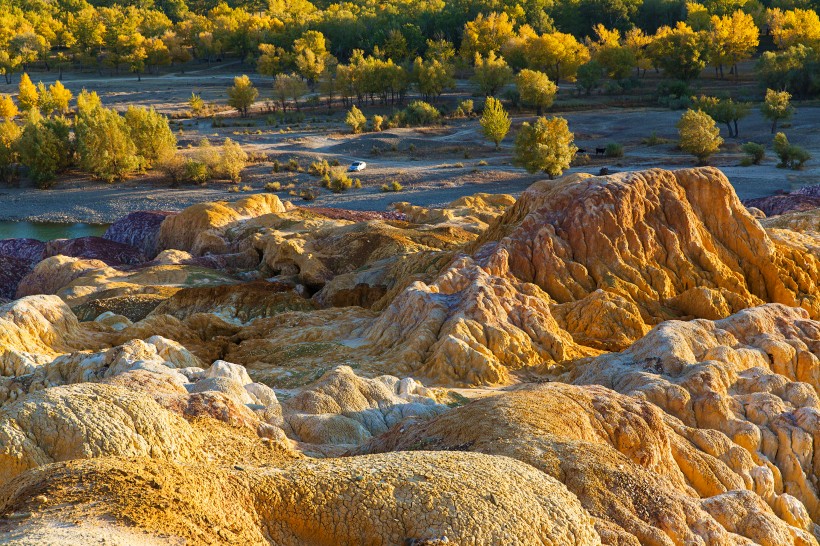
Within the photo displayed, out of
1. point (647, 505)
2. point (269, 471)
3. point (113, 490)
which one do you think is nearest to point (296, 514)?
point (269, 471)

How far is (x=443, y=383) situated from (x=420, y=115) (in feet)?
218

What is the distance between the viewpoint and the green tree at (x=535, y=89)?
82.8 metres

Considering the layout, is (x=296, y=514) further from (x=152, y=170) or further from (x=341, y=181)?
(x=152, y=170)

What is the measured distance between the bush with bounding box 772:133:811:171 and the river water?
138 feet

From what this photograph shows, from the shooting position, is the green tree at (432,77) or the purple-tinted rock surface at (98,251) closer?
the purple-tinted rock surface at (98,251)

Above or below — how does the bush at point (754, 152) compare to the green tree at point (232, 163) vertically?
below

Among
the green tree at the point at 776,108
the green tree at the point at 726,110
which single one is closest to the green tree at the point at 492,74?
the green tree at the point at 726,110

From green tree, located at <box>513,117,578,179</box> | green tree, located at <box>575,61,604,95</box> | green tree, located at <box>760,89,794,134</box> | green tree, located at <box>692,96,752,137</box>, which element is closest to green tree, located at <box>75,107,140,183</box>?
green tree, located at <box>513,117,578,179</box>

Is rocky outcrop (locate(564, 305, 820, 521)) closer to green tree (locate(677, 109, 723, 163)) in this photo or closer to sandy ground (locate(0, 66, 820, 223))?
sandy ground (locate(0, 66, 820, 223))

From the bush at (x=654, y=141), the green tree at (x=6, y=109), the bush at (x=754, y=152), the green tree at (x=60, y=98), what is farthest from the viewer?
the green tree at (x=60, y=98)

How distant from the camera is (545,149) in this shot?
61188 mm

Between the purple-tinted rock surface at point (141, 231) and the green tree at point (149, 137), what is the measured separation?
885 inches

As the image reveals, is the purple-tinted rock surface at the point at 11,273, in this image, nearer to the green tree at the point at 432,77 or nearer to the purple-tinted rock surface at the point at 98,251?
the purple-tinted rock surface at the point at 98,251

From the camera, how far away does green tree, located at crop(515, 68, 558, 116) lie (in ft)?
271
